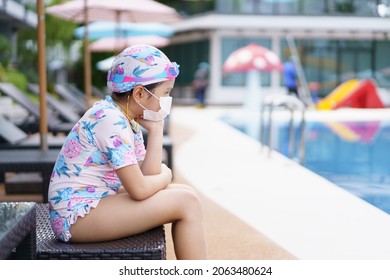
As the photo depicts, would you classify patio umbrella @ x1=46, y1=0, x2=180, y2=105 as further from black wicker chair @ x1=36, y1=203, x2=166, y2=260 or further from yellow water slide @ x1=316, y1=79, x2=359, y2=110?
yellow water slide @ x1=316, y1=79, x2=359, y2=110

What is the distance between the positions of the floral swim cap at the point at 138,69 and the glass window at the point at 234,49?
1130 inches

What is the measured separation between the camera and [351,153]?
400 inches

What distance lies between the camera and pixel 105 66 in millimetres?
17844

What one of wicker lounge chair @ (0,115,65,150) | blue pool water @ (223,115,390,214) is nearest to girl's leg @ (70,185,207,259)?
blue pool water @ (223,115,390,214)

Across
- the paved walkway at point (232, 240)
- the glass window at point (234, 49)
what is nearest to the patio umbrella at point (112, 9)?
the paved walkway at point (232, 240)

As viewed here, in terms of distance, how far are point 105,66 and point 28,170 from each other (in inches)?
518

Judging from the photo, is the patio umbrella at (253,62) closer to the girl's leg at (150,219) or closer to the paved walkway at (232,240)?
the paved walkway at (232,240)

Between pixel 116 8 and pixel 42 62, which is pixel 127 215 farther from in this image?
pixel 116 8

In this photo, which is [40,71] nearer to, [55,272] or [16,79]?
[55,272]

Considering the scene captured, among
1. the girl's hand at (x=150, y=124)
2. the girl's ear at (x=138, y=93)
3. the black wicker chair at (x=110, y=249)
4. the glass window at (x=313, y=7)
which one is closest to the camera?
the black wicker chair at (x=110, y=249)

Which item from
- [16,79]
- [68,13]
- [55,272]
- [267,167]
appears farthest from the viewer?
[16,79]

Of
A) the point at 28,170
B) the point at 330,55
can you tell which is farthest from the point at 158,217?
the point at 330,55

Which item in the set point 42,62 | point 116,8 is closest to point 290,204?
point 42,62

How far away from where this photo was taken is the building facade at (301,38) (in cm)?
3114
